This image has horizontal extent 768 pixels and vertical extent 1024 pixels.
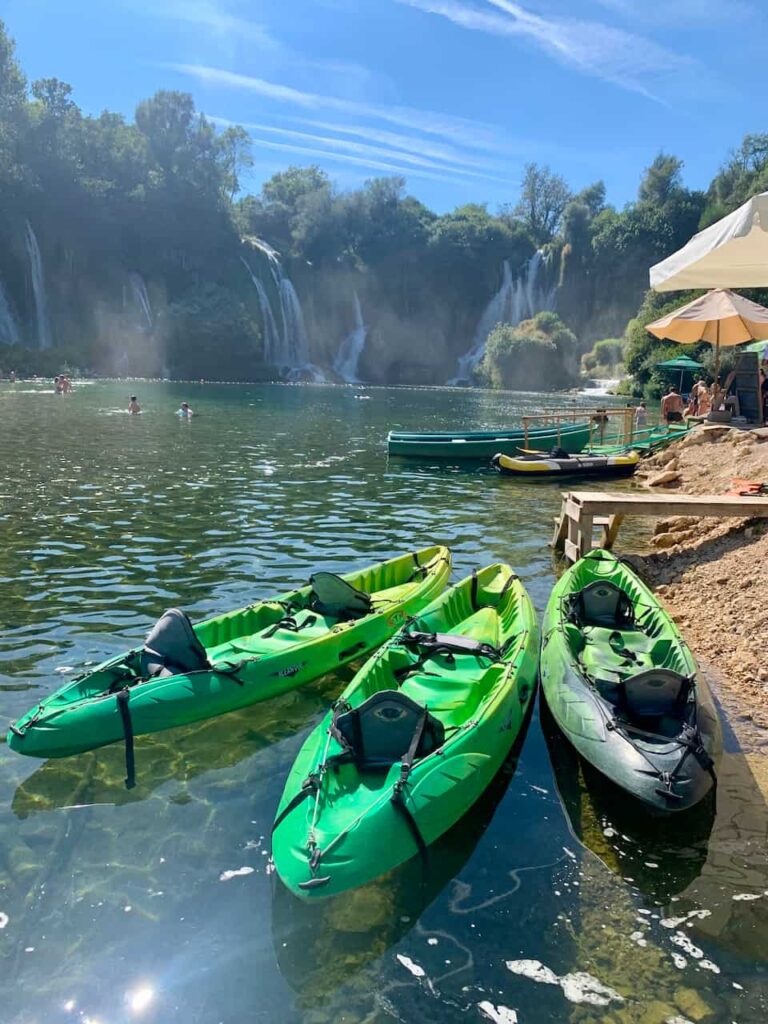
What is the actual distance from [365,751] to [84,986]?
228cm

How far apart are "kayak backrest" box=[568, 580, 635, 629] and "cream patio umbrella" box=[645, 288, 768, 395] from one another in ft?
41.5

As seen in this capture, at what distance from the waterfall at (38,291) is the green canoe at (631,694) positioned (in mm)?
72531

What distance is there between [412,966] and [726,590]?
6.77 metres

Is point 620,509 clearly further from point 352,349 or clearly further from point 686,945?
point 352,349

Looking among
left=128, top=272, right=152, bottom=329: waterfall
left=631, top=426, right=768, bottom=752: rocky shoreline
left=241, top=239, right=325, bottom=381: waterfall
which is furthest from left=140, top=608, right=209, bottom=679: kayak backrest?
left=128, top=272, right=152, bottom=329: waterfall

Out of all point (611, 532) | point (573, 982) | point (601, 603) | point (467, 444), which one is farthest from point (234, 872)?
point (467, 444)

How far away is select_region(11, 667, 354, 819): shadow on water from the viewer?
5.83 metres

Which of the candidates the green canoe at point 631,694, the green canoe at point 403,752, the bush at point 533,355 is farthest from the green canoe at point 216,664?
the bush at point 533,355

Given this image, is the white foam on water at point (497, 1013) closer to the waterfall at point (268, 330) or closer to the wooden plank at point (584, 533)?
the wooden plank at point (584, 533)

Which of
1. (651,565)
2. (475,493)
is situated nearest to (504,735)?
(651,565)

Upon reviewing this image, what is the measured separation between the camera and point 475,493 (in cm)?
1867

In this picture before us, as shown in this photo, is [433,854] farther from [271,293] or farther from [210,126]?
[210,126]

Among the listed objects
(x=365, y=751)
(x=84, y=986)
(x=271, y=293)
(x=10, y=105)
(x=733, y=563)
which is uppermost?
(x=10, y=105)

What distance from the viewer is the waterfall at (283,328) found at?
260ft
